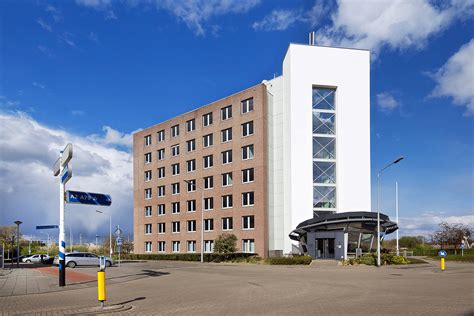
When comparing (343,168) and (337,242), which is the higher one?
(343,168)

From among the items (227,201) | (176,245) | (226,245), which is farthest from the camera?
(176,245)

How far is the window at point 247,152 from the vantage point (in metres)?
57.4

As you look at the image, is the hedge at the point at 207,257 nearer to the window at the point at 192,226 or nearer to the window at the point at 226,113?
the window at the point at 192,226

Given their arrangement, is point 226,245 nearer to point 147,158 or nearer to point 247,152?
point 247,152

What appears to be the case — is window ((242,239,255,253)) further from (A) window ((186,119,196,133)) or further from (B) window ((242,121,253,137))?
(A) window ((186,119,196,133))

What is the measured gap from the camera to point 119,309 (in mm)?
12805

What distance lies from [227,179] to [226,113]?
28.3 feet

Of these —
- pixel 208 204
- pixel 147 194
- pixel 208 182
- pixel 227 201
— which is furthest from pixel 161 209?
pixel 227 201

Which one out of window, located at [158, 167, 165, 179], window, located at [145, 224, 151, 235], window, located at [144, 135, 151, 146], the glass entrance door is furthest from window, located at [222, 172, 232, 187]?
window, located at [144, 135, 151, 146]

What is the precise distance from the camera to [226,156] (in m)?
61.0

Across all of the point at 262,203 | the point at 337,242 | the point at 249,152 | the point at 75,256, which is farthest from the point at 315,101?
the point at 75,256

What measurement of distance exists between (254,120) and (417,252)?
116 feet

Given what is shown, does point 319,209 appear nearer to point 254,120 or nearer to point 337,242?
point 337,242

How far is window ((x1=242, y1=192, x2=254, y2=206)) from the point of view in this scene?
56459mm
